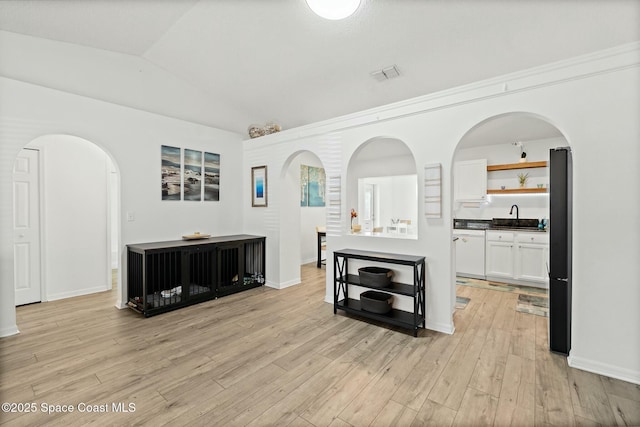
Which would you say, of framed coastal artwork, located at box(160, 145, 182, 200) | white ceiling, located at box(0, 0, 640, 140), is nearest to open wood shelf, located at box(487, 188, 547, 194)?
white ceiling, located at box(0, 0, 640, 140)

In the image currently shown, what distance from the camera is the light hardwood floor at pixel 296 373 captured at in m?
1.86

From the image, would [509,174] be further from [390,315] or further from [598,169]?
[390,315]

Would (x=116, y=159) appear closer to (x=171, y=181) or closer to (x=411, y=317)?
(x=171, y=181)

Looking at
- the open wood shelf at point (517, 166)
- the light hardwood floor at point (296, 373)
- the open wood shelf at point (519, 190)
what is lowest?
the light hardwood floor at point (296, 373)

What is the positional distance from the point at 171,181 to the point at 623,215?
5030 millimetres

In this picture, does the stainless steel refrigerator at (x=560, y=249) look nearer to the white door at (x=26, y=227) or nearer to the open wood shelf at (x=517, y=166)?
the open wood shelf at (x=517, y=166)

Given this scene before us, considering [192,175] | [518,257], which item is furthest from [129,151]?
[518,257]

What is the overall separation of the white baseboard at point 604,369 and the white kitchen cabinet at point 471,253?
272 centimetres

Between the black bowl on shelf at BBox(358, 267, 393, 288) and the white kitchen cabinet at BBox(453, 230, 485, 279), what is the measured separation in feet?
7.64

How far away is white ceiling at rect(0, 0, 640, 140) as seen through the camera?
262 cm

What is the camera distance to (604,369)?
7.48ft

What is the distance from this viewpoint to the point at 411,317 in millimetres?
3160

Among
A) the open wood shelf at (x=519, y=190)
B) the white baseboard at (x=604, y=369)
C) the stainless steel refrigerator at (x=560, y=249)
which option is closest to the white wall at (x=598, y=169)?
the white baseboard at (x=604, y=369)

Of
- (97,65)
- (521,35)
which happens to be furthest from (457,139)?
(97,65)
